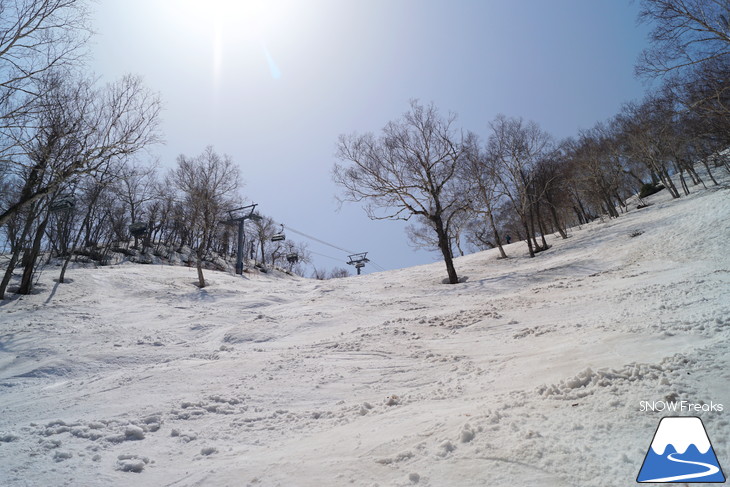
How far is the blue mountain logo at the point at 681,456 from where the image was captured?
155 centimetres

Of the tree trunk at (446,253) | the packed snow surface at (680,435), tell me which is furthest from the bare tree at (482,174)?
the packed snow surface at (680,435)

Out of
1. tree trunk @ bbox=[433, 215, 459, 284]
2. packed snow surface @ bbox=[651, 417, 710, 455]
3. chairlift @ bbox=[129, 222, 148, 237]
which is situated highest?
chairlift @ bbox=[129, 222, 148, 237]

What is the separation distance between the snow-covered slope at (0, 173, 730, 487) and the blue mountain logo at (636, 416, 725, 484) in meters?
0.05

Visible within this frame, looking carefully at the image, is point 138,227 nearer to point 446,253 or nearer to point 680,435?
point 446,253

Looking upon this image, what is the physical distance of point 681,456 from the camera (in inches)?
66.5

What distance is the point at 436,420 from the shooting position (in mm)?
2688

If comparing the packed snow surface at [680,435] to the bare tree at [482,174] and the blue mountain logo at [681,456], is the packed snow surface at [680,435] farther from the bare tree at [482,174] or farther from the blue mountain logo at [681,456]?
the bare tree at [482,174]

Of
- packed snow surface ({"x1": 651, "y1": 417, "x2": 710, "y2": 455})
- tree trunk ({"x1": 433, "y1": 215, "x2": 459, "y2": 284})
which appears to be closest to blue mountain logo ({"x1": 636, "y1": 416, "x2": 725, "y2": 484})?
packed snow surface ({"x1": 651, "y1": 417, "x2": 710, "y2": 455})

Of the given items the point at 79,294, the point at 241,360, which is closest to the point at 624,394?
the point at 241,360

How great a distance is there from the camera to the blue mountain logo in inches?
61.1

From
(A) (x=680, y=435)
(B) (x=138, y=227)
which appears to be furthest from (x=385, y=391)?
(B) (x=138, y=227)

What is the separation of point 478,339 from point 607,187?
36.6 m

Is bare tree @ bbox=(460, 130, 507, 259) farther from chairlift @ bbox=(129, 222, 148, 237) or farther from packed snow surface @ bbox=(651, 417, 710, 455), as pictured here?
chairlift @ bbox=(129, 222, 148, 237)

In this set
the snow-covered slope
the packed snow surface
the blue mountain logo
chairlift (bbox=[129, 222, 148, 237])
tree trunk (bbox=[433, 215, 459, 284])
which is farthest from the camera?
chairlift (bbox=[129, 222, 148, 237])
